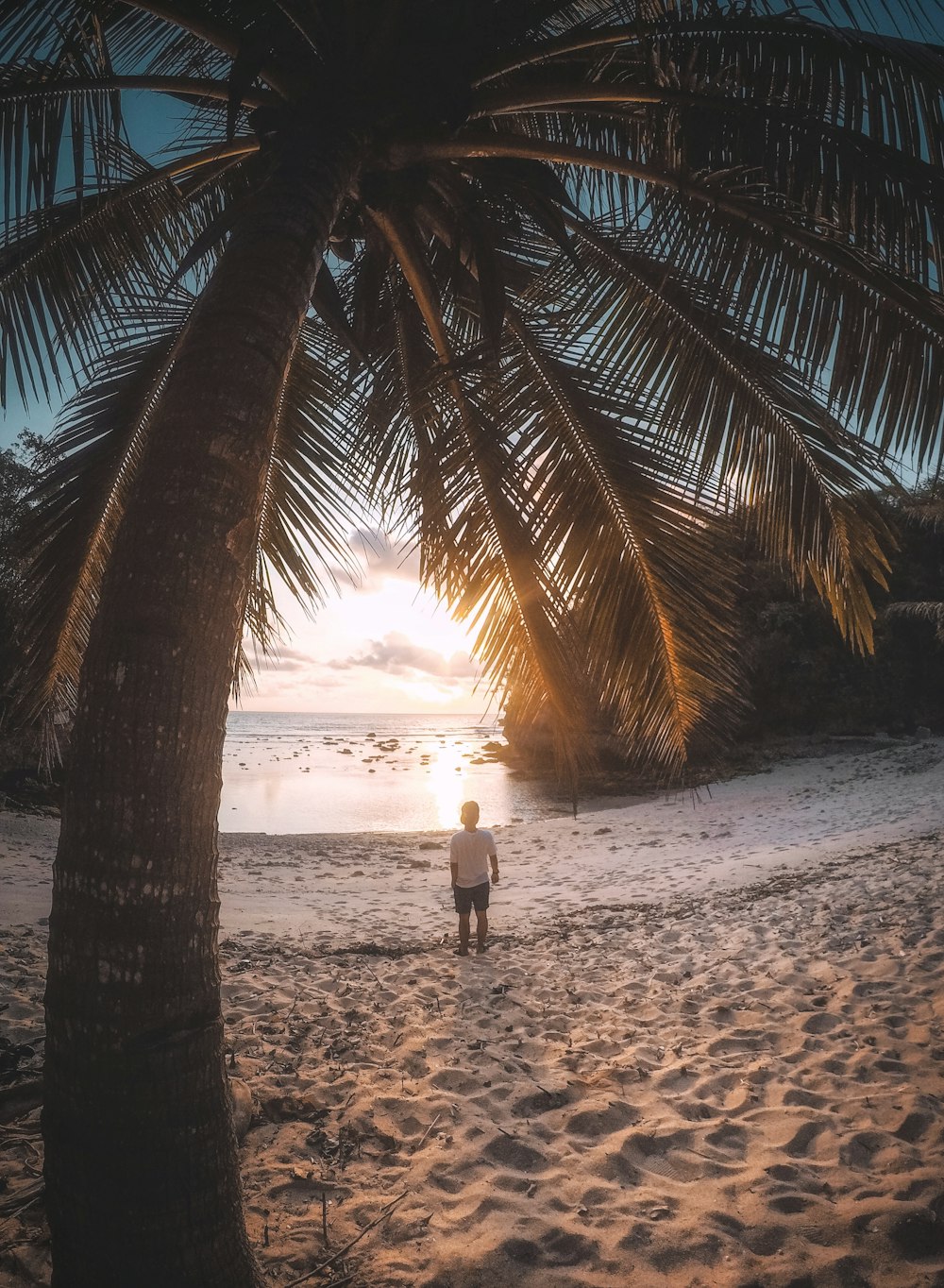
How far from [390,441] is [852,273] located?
8.69 feet

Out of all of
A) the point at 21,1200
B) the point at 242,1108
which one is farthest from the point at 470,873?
the point at 21,1200

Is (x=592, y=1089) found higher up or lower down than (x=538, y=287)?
lower down

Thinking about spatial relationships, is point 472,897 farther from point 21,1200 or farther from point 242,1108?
point 21,1200

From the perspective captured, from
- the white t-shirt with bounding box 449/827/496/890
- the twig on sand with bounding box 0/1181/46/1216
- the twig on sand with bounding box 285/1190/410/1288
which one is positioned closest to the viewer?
the twig on sand with bounding box 285/1190/410/1288

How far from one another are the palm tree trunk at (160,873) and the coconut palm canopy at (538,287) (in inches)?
7.7

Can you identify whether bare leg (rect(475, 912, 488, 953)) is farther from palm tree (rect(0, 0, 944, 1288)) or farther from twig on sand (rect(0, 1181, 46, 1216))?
twig on sand (rect(0, 1181, 46, 1216))

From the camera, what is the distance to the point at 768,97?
2.45 m

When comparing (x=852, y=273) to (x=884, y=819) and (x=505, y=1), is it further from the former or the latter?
(x=884, y=819)

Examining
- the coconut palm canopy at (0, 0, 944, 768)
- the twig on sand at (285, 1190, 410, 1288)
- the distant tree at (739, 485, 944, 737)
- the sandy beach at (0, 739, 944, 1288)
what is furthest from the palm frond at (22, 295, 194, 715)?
the distant tree at (739, 485, 944, 737)

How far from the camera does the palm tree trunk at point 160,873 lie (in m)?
1.70

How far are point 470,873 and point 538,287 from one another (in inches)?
200

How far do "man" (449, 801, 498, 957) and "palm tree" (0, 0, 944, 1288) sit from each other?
255 cm

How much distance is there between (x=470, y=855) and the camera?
21.3 ft

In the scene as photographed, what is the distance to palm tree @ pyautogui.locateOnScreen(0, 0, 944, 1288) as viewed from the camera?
1.76 meters
